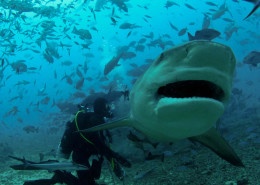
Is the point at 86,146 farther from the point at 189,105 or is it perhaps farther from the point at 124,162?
the point at 189,105

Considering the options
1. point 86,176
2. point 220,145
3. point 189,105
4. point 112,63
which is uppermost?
point 189,105

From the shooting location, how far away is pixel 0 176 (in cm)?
641

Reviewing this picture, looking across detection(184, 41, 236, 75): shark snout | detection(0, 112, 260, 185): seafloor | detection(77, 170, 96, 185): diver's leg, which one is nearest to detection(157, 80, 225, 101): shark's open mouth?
detection(184, 41, 236, 75): shark snout

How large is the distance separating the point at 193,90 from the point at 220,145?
1394 mm

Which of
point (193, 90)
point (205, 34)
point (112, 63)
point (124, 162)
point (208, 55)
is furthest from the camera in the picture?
point (112, 63)

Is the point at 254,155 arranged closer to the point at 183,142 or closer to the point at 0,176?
the point at 183,142

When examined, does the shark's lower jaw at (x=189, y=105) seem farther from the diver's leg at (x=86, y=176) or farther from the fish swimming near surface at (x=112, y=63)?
the fish swimming near surface at (x=112, y=63)

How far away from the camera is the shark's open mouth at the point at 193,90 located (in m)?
1.59

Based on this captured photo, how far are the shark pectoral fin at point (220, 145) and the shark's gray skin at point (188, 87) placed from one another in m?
0.83

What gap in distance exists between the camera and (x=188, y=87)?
1.67 metres

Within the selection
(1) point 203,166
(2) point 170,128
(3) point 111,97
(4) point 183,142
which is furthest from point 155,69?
(3) point 111,97

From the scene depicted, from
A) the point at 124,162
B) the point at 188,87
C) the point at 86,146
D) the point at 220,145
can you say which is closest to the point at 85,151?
the point at 86,146

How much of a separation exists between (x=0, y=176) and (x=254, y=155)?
742 cm

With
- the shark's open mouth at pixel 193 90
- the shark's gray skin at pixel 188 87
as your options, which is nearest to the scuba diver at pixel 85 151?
the shark's gray skin at pixel 188 87
